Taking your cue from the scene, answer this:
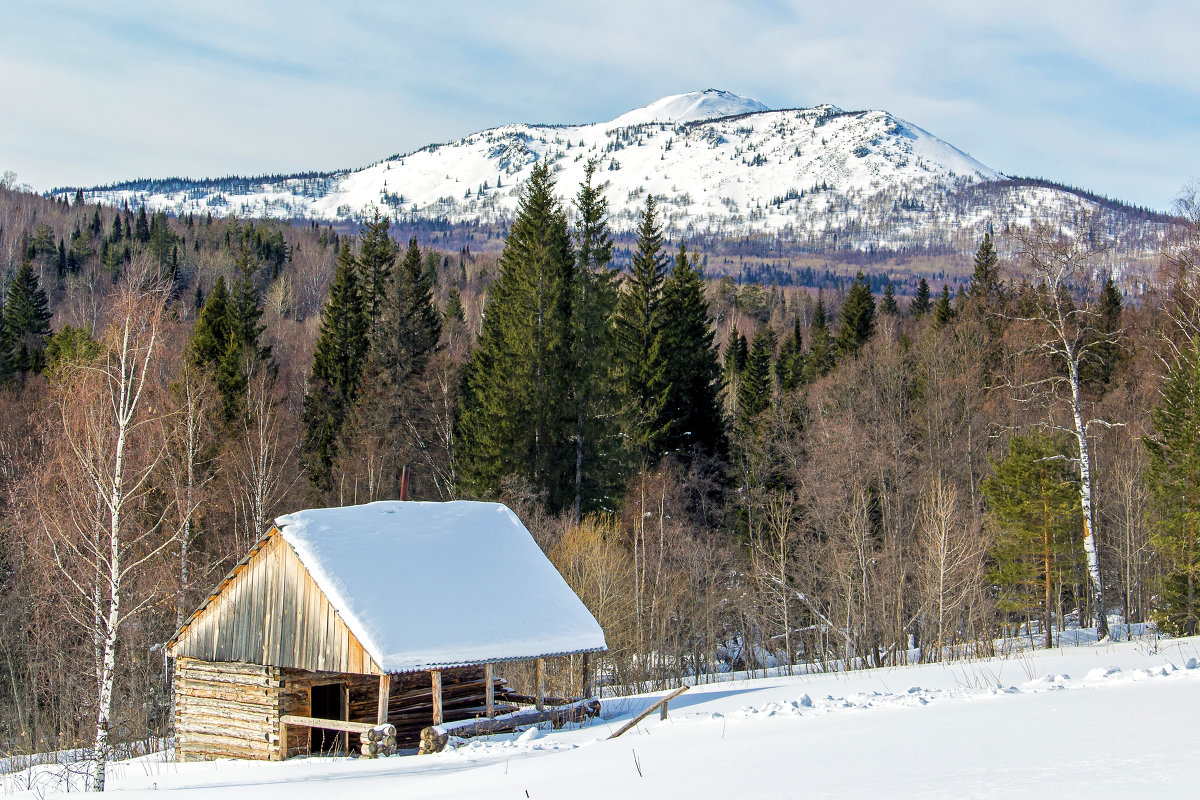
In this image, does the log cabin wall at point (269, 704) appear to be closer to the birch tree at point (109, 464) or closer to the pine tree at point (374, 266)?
the birch tree at point (109, 464)

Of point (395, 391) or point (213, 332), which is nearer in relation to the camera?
point (395, 391)

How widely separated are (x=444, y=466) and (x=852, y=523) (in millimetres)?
21779

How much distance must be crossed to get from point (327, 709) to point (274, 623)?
15.4 ft

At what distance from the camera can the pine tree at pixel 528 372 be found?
1587 inches

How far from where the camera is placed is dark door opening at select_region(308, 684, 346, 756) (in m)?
21.5

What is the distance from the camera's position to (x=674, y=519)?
42656 millimetres

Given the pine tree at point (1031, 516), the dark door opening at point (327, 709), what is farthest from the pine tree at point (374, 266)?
the pine tree at point (1031, 516)

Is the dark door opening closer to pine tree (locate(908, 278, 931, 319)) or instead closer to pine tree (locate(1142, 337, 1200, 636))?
pine tree (locate(1142, 337, 1200, 636))

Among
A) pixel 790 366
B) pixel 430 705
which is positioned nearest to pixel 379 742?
pixel 430 705

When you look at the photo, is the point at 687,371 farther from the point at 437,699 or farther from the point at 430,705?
the point at 437,699

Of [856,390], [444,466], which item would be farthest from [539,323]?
[856,390]

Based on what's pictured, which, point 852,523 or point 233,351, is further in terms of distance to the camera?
point 233,351

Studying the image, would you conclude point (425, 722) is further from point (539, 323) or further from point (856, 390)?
point (856, 390)

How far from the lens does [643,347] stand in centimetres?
4753
